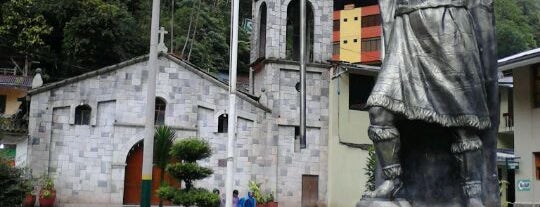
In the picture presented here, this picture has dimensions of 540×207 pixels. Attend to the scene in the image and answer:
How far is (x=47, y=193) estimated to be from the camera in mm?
24953

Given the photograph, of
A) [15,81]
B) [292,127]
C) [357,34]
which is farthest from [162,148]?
[357,34]

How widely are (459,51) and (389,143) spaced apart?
1055 millimetres

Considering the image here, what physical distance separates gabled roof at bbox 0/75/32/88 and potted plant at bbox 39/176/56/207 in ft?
42.2

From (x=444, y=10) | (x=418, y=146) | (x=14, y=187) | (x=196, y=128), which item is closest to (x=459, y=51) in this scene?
(x=444, y=10)

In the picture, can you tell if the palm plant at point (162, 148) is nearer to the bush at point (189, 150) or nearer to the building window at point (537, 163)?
the bush at point (189, 150)

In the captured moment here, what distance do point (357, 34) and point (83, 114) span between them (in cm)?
3191

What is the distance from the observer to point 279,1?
29328mm

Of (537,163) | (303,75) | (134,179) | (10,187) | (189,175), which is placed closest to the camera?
(189,175)

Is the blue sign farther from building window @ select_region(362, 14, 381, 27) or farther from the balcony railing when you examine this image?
building window @ select_region(362, 14, 381, 27)

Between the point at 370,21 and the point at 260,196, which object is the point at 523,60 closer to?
the point at 260,196

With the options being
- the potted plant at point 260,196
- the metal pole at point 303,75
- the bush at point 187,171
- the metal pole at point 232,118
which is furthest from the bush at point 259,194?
the bush at point 187,171

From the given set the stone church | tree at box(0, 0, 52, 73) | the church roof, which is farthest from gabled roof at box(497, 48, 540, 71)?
tree at box(0, 0, 52, 73)

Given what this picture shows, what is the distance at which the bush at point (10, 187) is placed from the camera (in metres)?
16.7

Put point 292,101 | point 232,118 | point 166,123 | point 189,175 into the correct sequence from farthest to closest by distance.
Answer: point 292,101, point 166,123, point 232,118, point 189,175
